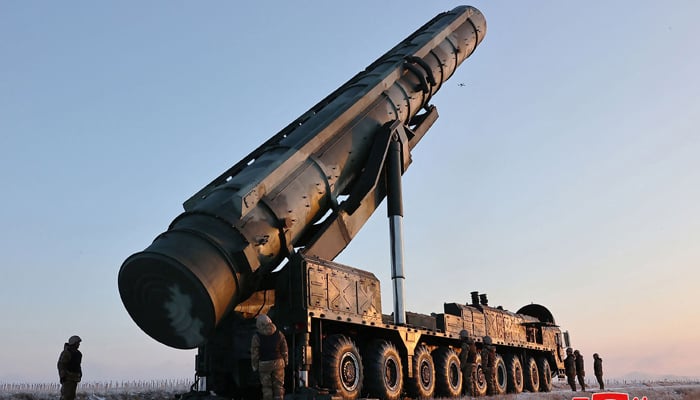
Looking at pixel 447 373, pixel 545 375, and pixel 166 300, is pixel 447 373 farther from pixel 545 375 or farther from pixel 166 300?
pixel 545 375

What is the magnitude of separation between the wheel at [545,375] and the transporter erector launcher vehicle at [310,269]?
551cm

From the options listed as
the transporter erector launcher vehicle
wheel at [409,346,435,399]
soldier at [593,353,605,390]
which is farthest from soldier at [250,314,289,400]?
soldier at [593,353,605,390]

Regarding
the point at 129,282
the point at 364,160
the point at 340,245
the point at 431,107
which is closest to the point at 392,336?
the point at 340,245

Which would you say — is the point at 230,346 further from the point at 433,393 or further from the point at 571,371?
the point at 571,371

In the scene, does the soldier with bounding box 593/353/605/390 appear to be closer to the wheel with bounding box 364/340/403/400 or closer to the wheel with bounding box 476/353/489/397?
the wheel with bounding box 476/353/489/397

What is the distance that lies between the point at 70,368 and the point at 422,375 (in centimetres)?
650

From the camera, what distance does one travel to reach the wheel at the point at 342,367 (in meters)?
10.1

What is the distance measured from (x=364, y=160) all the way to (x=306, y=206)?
257 cm

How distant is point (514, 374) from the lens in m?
17.0

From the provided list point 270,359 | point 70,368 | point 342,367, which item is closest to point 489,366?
point 342,367

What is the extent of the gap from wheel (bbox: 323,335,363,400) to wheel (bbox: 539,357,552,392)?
10762mm

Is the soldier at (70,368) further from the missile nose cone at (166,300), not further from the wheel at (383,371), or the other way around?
the wheel at (383,371)

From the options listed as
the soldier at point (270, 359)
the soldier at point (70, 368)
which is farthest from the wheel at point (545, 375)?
the soldier at point (70, 368)

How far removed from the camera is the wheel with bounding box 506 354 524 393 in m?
16.9
